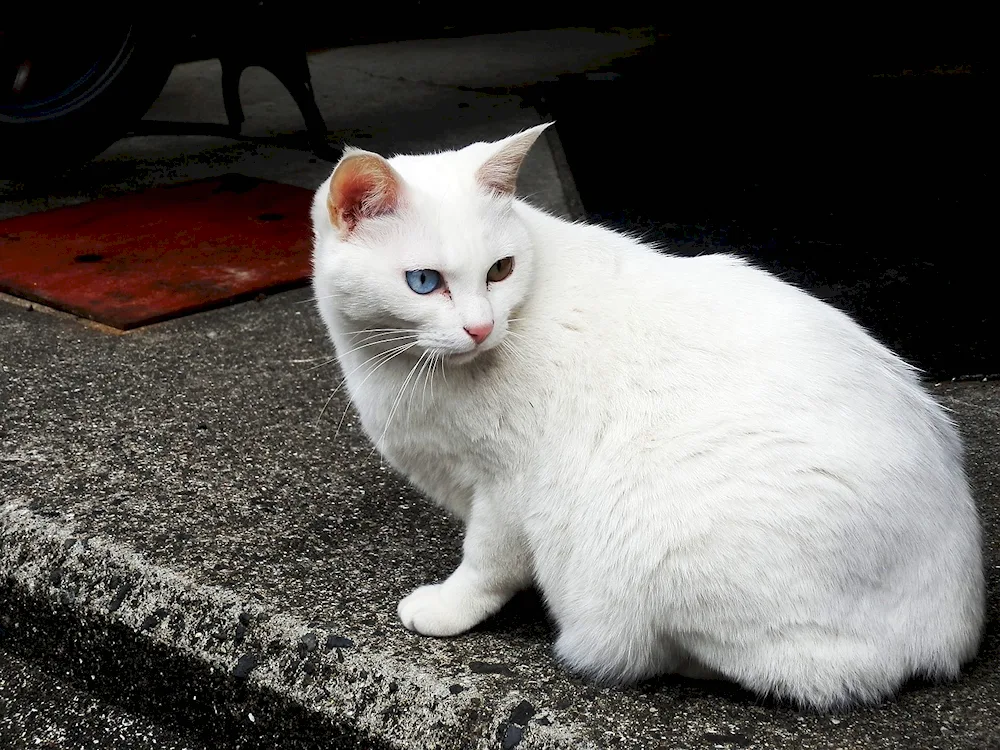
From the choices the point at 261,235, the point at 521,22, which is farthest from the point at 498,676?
the point at 521,22

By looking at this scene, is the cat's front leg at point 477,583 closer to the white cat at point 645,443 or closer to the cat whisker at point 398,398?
the white cat at point 645,443

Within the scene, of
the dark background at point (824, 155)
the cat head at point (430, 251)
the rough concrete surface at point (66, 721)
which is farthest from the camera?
the dark background at point (824, 155)

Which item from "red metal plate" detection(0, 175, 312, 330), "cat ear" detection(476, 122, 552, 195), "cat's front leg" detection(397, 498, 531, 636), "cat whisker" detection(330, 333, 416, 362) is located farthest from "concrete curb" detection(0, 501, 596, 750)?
"red metal plate" detection(0, 175, 312, 330)

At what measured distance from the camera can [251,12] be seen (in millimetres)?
4020

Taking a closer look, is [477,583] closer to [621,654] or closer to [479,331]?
[621,654]

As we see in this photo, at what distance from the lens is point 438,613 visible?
65.6 inches

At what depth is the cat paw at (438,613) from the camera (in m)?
1.66

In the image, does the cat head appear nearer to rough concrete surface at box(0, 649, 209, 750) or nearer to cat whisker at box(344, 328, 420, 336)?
cat whisker at box(344, 328, 420, 336)

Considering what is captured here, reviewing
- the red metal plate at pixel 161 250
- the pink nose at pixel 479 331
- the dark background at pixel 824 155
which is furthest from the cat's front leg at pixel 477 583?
the red metal plate at pixel 161 250

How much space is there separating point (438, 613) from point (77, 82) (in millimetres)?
2706

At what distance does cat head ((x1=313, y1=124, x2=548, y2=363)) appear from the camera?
154 cm

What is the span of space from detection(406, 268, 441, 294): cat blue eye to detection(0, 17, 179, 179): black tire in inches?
97.2

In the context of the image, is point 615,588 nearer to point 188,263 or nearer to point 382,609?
point 382,609

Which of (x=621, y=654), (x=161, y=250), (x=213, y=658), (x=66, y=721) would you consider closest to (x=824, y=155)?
(x=161, y=250)
